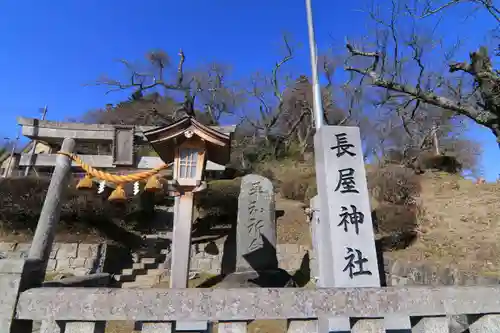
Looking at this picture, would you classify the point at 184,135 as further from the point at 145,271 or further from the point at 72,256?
the point at 72,256

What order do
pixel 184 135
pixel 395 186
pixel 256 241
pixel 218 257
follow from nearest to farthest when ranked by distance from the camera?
1. pixel 184 135
2. pixel 256 241
3. pixel 218 257
4. pixel 395 186

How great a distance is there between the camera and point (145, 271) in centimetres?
1177

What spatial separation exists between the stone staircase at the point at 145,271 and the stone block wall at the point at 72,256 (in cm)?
123


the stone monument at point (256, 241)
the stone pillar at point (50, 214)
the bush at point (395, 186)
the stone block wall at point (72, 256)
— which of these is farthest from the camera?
the bush at point (395, 186)

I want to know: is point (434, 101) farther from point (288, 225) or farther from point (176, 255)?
point (288, 225)

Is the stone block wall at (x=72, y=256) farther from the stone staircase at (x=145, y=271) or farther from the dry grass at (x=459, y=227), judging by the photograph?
the dry grass at (x=459, y=227)

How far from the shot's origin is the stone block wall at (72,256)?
1142 centimetres

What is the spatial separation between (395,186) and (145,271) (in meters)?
11.5

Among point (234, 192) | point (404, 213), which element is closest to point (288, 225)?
point (234, 192)

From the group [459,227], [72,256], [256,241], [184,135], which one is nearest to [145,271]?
[72,256]

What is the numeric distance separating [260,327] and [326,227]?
307 cm

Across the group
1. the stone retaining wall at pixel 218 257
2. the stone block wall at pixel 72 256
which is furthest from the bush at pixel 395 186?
the stone block wall at pixel 72 256

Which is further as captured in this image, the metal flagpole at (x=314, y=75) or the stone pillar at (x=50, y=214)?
the metal flagpole at (x=314, y=75)

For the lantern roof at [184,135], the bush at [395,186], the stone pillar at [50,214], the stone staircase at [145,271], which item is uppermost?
the bush at [395,186]
